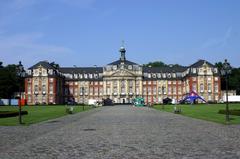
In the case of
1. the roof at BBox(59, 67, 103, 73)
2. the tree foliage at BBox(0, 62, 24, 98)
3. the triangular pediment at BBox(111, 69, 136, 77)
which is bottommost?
the tree foliage at BBox(0, 62, 24, 98)

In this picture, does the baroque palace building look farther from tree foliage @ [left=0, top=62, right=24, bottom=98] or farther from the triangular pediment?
tree foliage @ [left=0, top=62, right=24, bottom=98]

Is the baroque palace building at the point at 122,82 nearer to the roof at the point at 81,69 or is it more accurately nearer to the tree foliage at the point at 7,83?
the roof at the point at 81,69

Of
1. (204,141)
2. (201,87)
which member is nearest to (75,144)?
(204,141)

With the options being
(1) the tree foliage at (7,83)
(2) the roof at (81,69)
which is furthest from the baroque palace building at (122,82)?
(1) the tree foliage at (7,83)

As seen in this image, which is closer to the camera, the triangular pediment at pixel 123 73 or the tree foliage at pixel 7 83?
the tree foliage at pixel 7 83

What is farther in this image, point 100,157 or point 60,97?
point 60,97

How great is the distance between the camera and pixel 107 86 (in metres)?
150

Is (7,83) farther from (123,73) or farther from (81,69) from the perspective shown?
(123,73)

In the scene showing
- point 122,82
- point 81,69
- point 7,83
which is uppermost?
point 81,69

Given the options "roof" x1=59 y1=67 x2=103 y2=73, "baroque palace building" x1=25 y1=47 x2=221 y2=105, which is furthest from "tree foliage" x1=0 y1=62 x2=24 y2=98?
"roof" x1=59 y1=67 x2=103 y2=73

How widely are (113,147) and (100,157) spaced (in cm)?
259

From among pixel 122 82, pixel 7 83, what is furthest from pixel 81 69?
pixel 7 83

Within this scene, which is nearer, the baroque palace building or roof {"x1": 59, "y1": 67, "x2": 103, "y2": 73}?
the baroque palace building

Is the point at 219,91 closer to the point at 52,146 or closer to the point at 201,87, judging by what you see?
the point at 201,87
